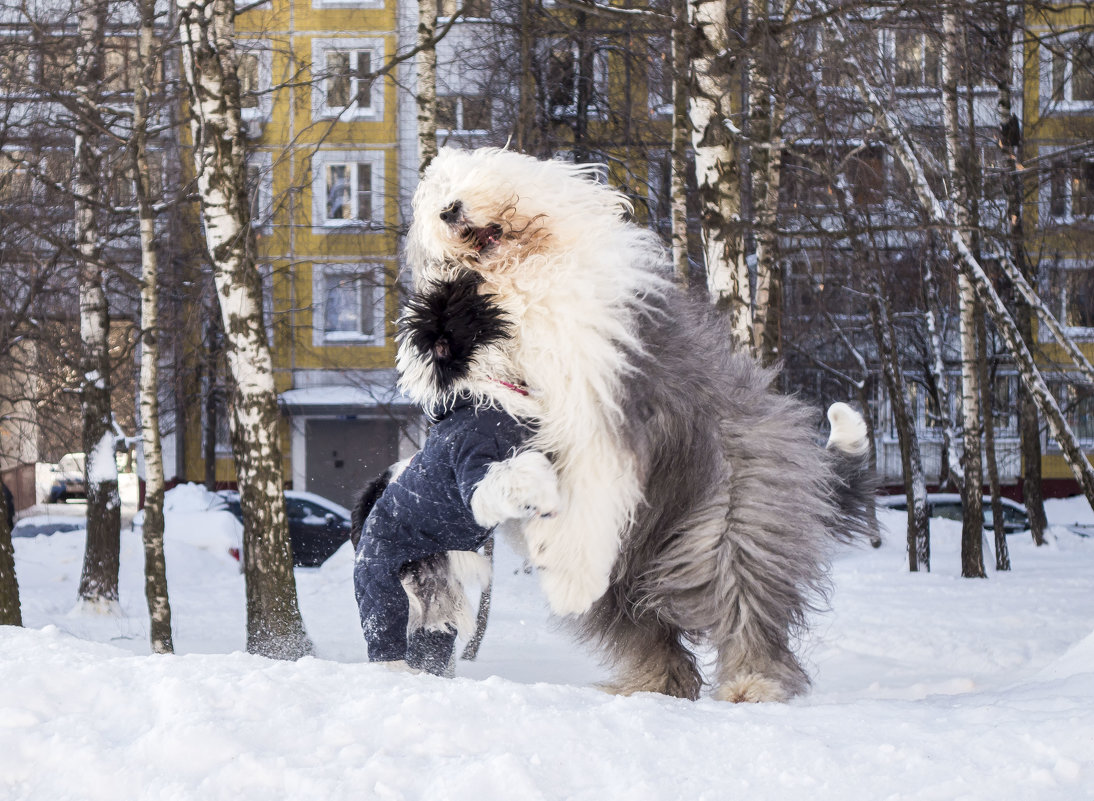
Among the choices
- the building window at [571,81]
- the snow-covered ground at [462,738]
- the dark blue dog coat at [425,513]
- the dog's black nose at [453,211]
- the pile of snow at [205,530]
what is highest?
the building window at [571,81]

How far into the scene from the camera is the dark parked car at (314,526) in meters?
17.7

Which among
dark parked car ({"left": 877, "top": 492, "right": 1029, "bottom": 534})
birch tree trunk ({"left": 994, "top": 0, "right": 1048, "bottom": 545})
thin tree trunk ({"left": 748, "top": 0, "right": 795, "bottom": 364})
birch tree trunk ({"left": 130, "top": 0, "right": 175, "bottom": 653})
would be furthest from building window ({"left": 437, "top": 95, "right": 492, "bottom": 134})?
dark parked car ({"left": 877, "top": 492, "right": 1029, "bottom": 534})

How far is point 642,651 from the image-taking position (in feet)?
12.2

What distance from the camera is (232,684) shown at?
275 cm

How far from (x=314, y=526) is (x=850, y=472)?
14932 millimetres

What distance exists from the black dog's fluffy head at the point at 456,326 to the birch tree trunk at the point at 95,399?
8.96m

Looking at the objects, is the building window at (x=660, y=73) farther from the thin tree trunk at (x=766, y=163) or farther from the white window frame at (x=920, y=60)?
the white window frame at (x=920, y=60)

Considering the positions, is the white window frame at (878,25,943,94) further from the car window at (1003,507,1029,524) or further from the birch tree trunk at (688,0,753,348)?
the car window at (1003,507,1029,524)

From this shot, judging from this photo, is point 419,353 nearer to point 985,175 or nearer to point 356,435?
point 985,175

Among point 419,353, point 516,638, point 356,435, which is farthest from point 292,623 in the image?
point 356,435

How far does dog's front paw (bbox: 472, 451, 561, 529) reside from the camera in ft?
9.88

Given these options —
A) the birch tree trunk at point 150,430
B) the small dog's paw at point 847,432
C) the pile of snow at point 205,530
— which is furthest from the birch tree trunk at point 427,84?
the pile of snow at point 205,530

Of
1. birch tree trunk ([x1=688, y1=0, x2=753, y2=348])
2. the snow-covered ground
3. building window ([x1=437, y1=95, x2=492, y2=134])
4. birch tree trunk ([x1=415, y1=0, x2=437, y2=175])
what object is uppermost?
building window ([x1=437, y1=95, x2=492, y2=134])

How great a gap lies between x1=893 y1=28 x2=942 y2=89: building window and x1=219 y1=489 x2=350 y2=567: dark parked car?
1044 centimetres
